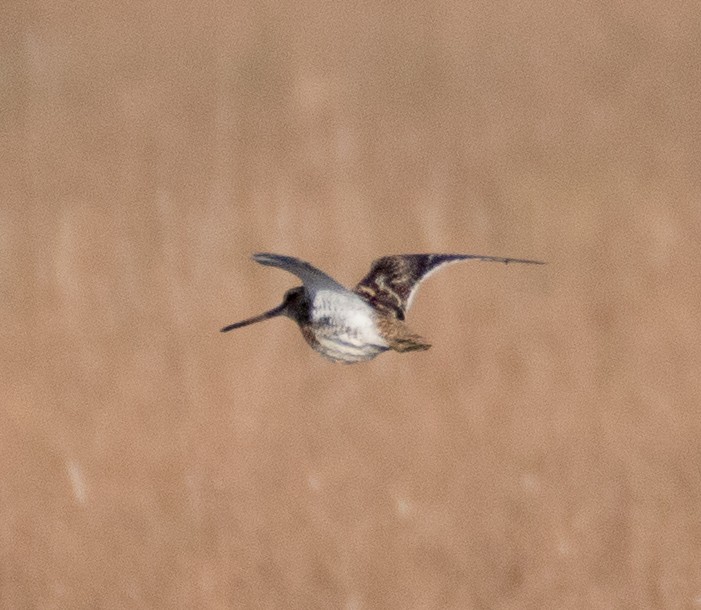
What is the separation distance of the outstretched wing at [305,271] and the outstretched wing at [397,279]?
0.12 m

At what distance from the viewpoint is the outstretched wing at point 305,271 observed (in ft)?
2.88

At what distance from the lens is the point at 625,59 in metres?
2.97

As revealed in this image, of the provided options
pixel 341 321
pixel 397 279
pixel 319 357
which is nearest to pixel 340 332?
pixel 341 321

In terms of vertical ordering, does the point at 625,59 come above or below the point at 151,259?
above

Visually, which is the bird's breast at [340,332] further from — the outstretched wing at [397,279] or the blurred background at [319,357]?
the blurred background at [319,357]

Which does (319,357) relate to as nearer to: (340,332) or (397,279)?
(397,279)

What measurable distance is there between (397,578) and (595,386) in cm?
46

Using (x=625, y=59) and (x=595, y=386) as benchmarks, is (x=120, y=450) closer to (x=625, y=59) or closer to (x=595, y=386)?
(x=595, y=386)

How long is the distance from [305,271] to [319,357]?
1920mm

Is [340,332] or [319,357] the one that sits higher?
[340,332]

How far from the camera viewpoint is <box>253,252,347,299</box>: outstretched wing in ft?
2.88

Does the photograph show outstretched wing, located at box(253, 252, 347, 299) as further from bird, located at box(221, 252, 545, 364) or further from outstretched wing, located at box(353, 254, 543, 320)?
outstretched wing, located at box(353, 254, 543, 320)

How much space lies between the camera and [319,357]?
2.84m

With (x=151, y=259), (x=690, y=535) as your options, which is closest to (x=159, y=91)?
(x=151, y=259)
